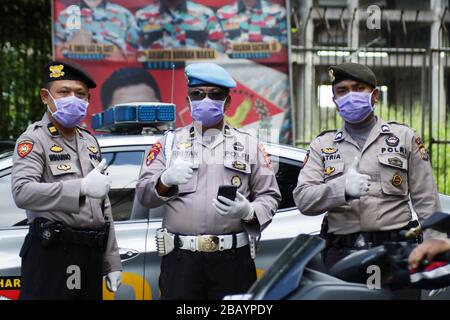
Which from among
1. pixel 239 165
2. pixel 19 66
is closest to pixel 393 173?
pixel 239 165

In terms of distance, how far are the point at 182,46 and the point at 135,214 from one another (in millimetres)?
4390

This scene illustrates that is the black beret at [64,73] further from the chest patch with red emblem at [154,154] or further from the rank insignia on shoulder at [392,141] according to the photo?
the rank insignia on shoulder at [392,141]

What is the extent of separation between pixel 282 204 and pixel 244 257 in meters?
1.05

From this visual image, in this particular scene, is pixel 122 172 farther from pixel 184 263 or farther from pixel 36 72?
pixel 36 72

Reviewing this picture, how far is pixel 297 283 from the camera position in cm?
249

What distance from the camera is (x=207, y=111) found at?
3.91 m

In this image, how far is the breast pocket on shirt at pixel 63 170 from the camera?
3.70 metres

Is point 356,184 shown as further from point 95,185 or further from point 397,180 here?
point 95,185

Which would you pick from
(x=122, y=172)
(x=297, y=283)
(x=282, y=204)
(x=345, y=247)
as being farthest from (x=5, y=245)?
(x=297, y=283)

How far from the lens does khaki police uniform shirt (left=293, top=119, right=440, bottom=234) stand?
374cm

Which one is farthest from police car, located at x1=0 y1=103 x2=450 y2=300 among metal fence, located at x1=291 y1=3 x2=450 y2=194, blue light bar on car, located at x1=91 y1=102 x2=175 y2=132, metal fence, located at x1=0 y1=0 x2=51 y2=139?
metal fence, located at x1=0 y1=0 x2=51 y2=139

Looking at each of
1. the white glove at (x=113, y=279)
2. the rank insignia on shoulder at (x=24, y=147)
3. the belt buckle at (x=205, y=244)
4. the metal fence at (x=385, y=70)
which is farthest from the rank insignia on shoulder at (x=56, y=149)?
the metal fence at (x=385, y=70)

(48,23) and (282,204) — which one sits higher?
(48,23)

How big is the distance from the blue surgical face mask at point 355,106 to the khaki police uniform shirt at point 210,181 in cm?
47
